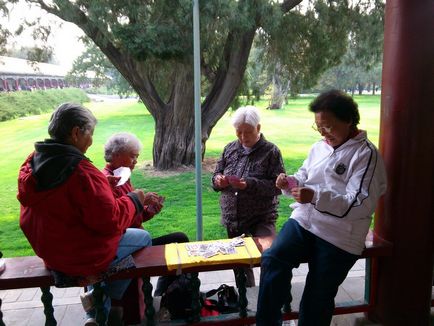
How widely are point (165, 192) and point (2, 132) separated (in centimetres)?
475

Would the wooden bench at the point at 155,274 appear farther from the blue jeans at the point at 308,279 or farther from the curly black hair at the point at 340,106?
the curly black hair at the point at 340,106

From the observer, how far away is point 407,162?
1.92 m

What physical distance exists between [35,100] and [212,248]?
7070mm

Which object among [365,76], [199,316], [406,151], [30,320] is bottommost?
[30,320]

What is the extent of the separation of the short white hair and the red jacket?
1.03 m

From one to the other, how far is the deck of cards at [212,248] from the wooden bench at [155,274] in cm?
10

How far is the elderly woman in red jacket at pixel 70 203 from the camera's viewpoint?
5.02ft

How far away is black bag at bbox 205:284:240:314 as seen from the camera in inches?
88.4

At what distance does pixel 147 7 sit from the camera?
6238 millimetres

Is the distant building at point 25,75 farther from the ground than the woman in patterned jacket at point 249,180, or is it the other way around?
the distant building at point 25,75

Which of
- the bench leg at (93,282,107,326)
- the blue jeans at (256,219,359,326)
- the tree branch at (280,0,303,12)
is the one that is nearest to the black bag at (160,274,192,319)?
the bench leg at (93,282,107,326)

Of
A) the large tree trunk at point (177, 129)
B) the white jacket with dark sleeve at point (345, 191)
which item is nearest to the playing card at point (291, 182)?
the white jacket with dark sleeve at point (345, 191)

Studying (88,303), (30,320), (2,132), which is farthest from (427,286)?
(2,132)

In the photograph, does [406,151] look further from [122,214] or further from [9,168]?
[9,168]
